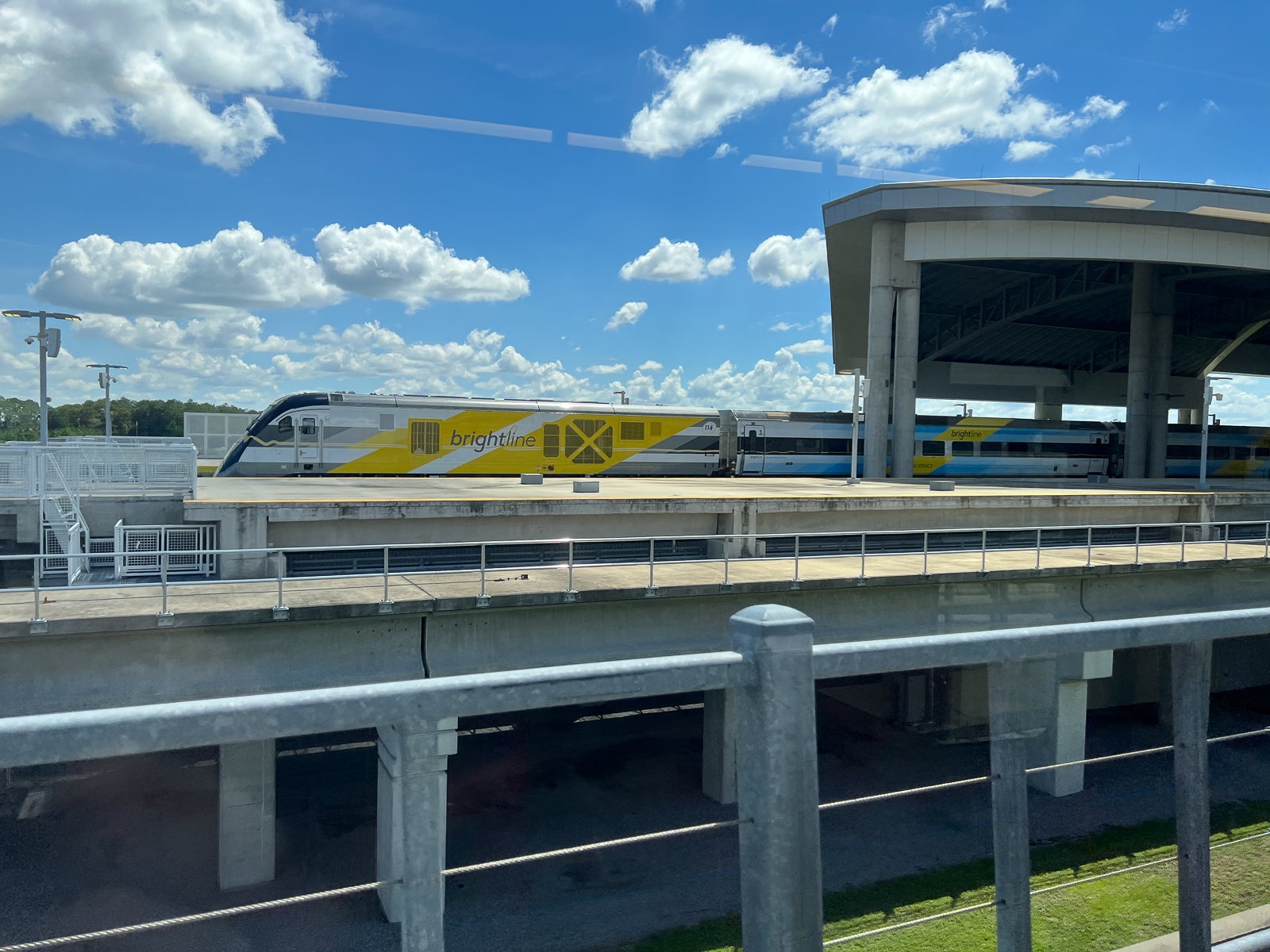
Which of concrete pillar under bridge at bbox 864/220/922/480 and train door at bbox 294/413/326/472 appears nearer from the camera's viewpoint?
train door at bbox 294/413/326/472

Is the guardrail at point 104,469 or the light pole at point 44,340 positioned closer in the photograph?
the guardrail at point 104,469

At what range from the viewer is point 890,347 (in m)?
38.3

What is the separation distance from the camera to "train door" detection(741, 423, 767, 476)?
3725 centimetres

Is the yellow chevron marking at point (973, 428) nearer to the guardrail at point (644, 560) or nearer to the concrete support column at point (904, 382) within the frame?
the concrete support column at point (904, 382)

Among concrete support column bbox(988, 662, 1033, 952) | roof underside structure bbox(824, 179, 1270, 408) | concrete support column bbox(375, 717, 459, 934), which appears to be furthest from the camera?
roof underside structure bbox(824, 179, 1270, 408)

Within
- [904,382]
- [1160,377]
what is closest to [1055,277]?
[1160,377]

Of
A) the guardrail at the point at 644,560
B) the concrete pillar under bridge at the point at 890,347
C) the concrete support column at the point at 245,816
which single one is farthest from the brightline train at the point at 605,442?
the concrete support column at the point at 245,816

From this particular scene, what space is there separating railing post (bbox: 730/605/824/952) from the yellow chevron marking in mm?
41045

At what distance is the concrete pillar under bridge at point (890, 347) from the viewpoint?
37.5 metres

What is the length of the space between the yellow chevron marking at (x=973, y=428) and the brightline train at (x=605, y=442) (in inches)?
2.0

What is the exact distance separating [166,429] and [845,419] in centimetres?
6190

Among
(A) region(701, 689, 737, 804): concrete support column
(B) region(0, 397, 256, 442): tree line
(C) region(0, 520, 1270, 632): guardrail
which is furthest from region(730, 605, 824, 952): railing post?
(B) region(0, 397, 256, 442): tree line

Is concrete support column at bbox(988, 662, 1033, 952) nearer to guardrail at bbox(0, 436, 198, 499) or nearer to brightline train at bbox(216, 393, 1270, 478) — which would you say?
guardrail at bbox(0, 436, 198, 499)

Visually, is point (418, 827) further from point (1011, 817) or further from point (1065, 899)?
point (1065, 899)
